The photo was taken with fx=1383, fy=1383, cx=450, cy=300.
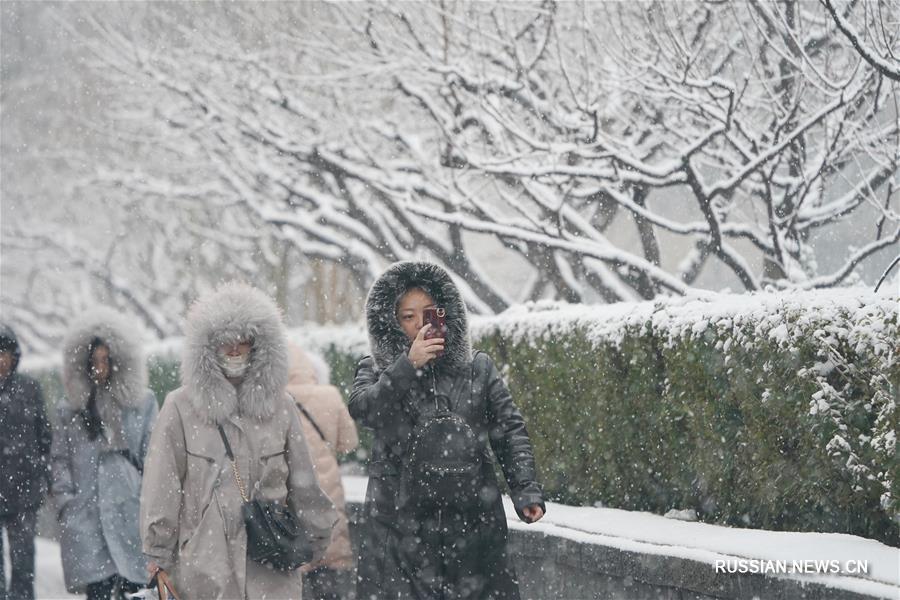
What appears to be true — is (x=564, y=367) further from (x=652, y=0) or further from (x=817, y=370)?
(x=652, y=0)

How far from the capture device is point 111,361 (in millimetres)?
8180

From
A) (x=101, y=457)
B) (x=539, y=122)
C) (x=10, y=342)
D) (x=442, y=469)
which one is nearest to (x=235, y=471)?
(x=442, y=469)

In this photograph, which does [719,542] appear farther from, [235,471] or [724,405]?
[235,471]

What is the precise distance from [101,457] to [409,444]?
330 centimetres

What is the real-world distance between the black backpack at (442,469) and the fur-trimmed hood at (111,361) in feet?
11.1

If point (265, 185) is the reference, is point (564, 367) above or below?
below

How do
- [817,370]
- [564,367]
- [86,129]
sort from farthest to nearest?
[86,129]
[564,367]
[817,370]

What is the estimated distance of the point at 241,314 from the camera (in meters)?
5.84

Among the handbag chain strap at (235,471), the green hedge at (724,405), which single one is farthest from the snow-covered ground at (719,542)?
the handbag chain strap at (235,471)

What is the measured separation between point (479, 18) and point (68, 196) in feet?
52.6

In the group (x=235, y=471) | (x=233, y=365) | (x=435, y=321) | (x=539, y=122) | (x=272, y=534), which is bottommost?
(x=272, y=534)

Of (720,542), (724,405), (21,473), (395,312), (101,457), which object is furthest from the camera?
(21,473)

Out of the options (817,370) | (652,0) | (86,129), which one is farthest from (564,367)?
(86,129)

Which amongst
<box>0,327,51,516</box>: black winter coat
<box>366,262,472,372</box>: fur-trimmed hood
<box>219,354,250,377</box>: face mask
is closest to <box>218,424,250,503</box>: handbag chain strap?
<box>219,354,250,377</box>: face mask
